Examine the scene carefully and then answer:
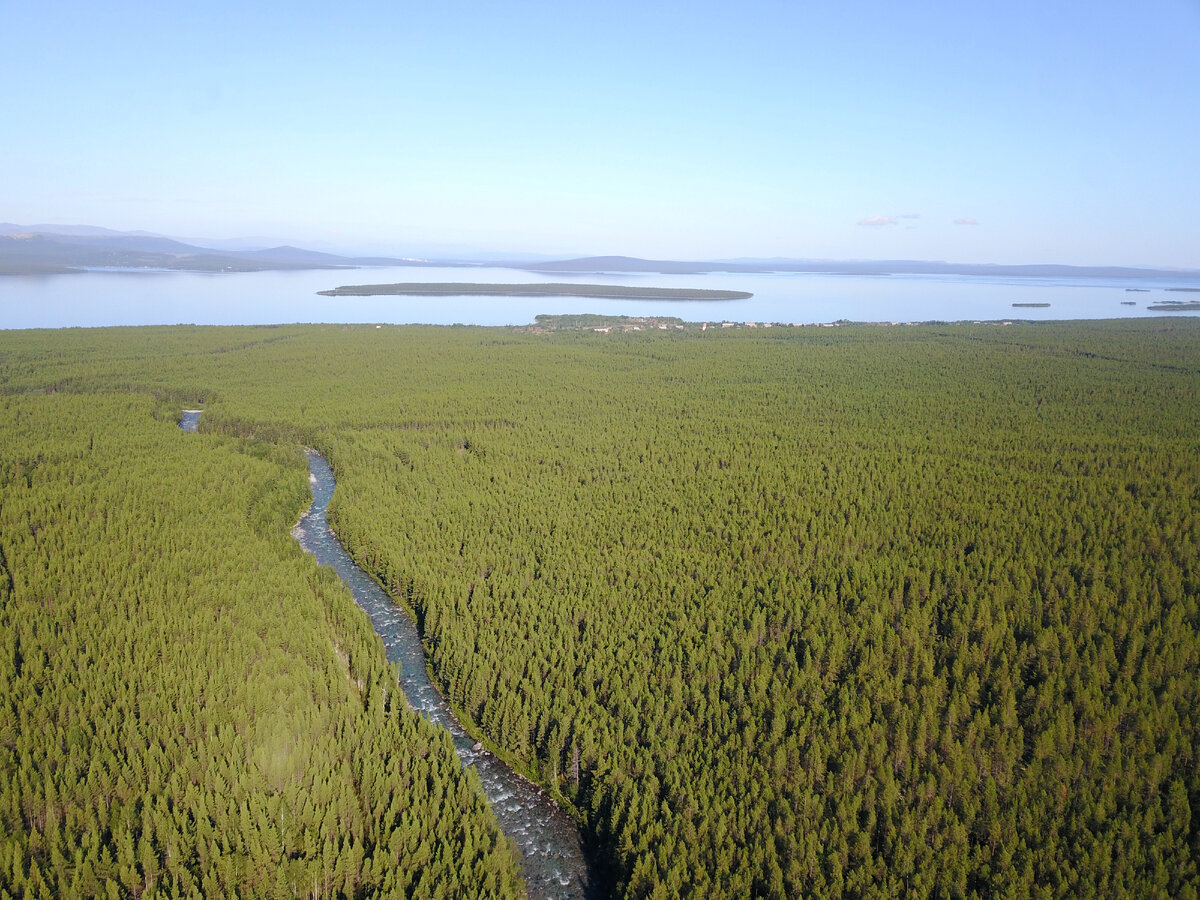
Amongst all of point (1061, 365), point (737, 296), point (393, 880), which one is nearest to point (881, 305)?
point (737, 296)

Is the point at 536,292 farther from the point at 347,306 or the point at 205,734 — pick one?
the point at 205,734

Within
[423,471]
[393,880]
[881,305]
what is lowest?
[393,880]

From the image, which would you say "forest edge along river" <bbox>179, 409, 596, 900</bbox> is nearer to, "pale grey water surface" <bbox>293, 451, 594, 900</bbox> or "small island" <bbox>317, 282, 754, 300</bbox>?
"pale grey water surface" <bbox>293, 451, 594, 900</bbox>

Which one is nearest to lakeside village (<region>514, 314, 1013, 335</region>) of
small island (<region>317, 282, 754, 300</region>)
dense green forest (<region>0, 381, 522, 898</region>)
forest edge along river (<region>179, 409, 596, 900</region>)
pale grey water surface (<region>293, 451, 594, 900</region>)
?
small island (<region>317, 282, 754, 300</region>)

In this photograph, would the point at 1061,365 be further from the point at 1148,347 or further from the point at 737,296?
the point at 737,296

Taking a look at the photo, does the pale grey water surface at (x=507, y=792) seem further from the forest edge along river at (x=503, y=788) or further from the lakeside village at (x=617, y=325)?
the lakeside village at (x=617, y=325)

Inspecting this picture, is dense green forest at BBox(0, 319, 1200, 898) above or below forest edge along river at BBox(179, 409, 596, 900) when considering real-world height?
above

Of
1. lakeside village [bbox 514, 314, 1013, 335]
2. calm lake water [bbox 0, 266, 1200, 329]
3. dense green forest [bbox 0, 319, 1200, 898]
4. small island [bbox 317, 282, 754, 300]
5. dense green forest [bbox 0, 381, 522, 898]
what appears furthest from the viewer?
small island [bbox 317, 282, 754, 300]
